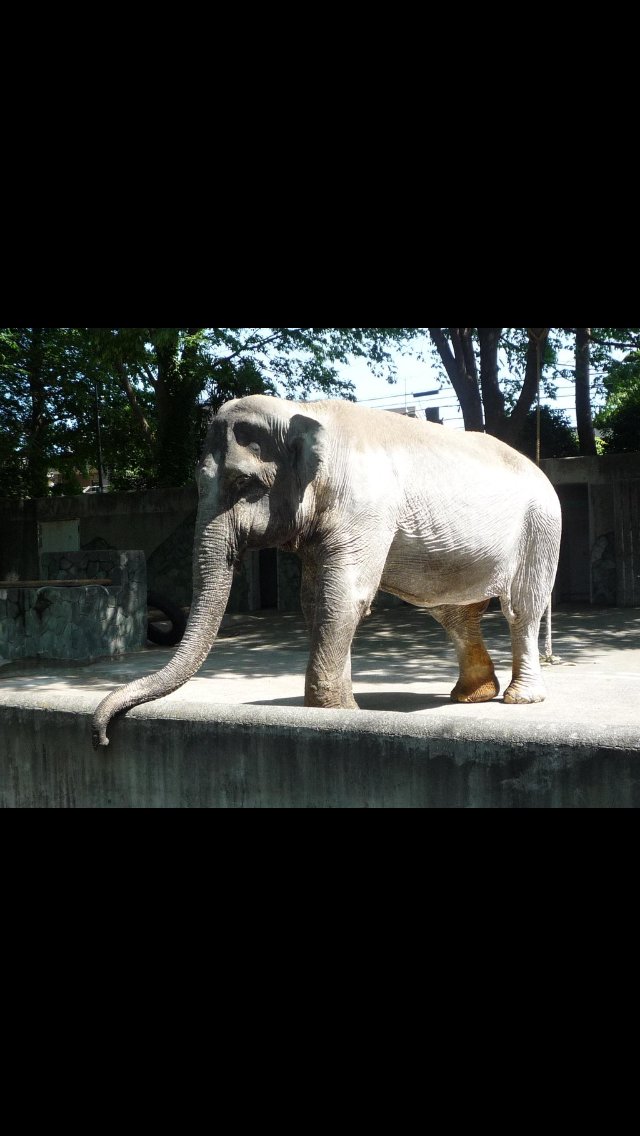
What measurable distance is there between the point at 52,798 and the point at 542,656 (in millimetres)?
6766

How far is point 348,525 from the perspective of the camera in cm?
475

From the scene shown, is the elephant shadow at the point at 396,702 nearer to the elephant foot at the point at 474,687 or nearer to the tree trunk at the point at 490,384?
the elephant foot at the point at 474,687

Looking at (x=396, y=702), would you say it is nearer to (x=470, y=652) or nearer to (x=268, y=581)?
(x=470, y=652)

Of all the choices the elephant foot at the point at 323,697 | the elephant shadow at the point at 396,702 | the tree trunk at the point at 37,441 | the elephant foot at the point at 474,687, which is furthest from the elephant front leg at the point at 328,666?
the tree trunk at the point at 37,441

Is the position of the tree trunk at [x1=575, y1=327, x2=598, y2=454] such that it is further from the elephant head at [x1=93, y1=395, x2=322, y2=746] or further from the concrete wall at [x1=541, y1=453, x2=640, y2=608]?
the elephant head at [x1=93, y1=395, x2=322, y2=746]

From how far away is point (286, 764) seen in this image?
3.94m

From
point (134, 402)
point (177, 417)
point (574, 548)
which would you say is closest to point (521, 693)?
point (574, 548)

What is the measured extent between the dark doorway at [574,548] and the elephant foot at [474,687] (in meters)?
10.6

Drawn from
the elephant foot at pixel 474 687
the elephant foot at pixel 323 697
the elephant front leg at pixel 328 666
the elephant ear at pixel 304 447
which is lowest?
the elephant foot at pixel 474 687

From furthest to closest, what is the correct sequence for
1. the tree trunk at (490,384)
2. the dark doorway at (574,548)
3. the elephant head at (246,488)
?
1. the dark doorway at (574,548)
2. the tree trunk at (490,384)
3. the elephant head at (246,488)

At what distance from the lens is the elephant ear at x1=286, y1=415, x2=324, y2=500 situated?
15.4 feet

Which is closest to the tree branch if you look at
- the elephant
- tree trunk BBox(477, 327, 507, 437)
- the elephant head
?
tree trunk BBox(477, 327, 507, 437)

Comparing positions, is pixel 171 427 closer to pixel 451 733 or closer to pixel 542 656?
pixel 542 656

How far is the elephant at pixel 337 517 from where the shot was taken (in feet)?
15.2
